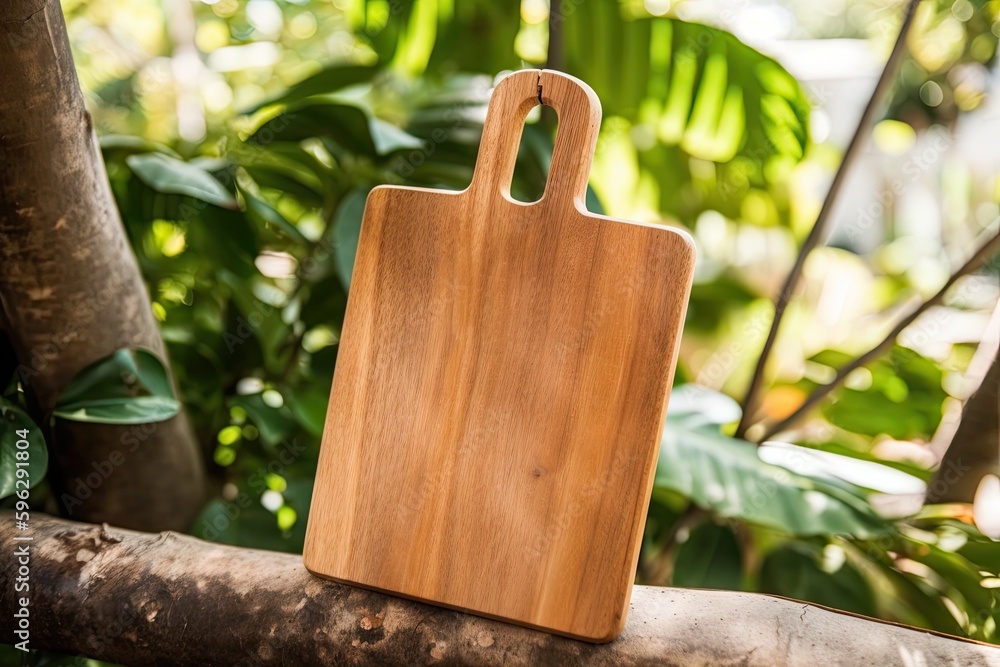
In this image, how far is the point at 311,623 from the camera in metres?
0.50

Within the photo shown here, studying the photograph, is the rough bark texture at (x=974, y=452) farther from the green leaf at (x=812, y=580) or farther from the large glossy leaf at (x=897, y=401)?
the green leaf at (x=812, y=580)

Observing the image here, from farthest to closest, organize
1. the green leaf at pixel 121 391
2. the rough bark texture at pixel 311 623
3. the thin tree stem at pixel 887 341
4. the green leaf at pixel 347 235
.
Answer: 1. the thin tree stem at pixel 887 341
2. the green leaf at pixel 347 235
3. the green leaf at pixel 121 391
4. the rough bark texture at pixel 311 623

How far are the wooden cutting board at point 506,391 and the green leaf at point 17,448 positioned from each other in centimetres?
24

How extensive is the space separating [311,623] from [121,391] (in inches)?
11.3

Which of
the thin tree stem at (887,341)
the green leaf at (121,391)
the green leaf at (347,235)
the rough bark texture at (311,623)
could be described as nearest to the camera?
the rough bark texture at (311,623)

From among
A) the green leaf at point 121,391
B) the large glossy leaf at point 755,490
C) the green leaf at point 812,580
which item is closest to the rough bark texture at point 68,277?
the green leaf at point 121,391

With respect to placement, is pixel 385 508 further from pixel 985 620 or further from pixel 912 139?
pixel 912 139

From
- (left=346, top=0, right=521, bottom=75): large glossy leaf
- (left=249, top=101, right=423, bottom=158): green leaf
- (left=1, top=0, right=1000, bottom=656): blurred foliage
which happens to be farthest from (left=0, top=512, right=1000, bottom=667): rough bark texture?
(left=346, top=0, right=521, bottom=75): large glossy leaf

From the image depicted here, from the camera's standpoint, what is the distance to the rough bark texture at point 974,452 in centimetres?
84

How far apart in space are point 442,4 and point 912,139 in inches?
47.1

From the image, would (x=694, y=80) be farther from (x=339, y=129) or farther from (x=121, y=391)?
(x=121, y=391)

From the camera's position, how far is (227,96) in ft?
6.93

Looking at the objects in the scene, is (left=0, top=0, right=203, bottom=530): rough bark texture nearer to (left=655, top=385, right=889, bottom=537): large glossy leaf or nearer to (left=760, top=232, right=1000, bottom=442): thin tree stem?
(left=655, top=385, right=889, bottom=537): large glossy leaf

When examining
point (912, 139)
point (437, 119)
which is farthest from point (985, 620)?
point (912, 139)
